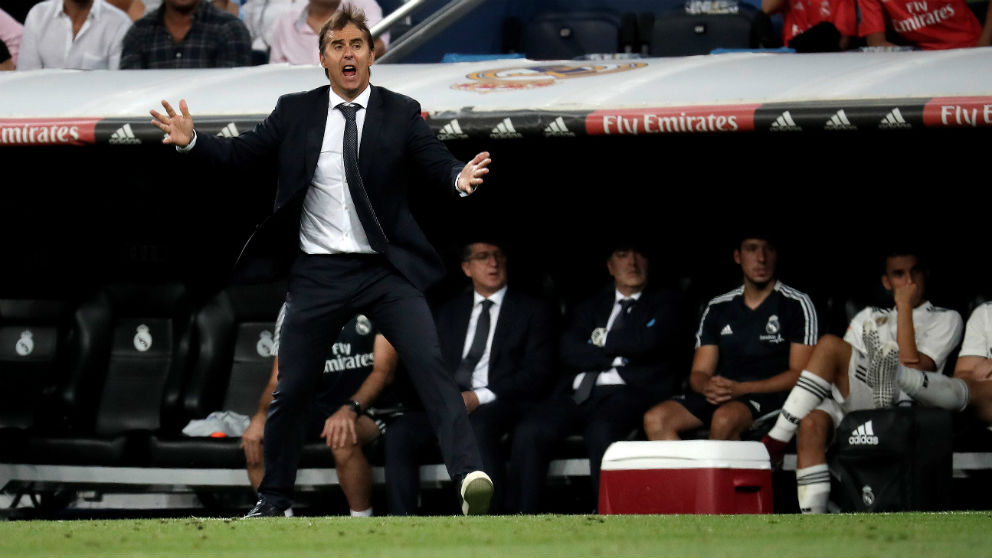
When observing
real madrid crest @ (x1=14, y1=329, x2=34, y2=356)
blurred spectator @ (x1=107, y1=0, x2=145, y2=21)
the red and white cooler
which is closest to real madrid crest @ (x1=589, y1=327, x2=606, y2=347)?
the red and white cooler

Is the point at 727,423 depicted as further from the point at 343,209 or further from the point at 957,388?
the point at 343,209

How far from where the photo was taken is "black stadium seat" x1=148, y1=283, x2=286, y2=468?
8258 mm

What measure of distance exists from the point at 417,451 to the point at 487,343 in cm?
75

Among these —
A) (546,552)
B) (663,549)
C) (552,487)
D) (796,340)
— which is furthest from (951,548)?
(552,487)

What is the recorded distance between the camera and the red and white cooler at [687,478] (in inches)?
230

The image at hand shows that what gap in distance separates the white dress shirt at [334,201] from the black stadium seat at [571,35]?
12.6 ft

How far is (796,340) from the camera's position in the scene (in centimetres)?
740

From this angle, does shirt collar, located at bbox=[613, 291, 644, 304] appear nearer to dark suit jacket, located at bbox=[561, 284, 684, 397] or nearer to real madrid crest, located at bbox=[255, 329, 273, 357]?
dark suit jacket, located at bbox=[561, 284, 684, 397]

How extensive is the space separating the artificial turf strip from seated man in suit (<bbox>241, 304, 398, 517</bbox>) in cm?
230

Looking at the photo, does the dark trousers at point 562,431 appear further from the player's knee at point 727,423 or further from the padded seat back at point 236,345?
the padded seat back at point 236,345

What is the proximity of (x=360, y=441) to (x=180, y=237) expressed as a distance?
2.25 m

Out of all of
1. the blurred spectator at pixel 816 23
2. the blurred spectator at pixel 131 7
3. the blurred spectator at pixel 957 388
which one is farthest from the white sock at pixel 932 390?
the blurred spectator at pixel 131 7

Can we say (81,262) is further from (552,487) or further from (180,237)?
(552,487)

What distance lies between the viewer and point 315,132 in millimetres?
5473
